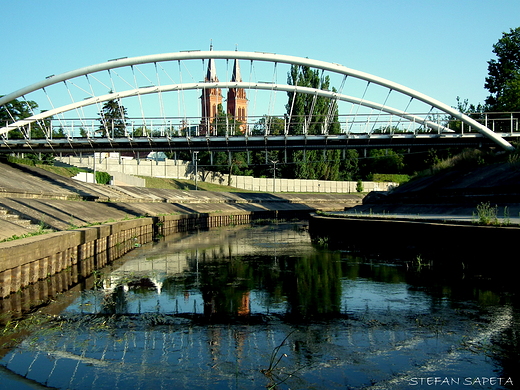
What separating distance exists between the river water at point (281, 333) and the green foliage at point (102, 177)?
47224 mm

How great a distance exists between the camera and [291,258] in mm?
24141

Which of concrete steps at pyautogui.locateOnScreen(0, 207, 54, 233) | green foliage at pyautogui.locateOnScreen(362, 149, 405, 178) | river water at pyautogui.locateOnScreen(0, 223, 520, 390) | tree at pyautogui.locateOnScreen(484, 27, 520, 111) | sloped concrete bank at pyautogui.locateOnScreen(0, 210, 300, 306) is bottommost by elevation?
river water at pyautogui.locateOnScreen(0, 223, 520, 390)

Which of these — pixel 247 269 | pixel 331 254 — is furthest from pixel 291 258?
pixel 247 269

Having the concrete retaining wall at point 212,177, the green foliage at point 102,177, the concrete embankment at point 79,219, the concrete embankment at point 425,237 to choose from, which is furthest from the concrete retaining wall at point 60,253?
the concrete retaining wall at point 212,177

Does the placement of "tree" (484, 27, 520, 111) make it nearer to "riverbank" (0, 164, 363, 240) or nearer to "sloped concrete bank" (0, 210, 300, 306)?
"riverbank" (0, 164, 363, 240)

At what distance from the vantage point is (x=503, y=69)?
76438 millimetres

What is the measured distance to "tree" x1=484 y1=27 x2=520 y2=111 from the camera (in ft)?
229

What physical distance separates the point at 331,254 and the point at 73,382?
17815mm

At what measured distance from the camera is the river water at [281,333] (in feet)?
28.5

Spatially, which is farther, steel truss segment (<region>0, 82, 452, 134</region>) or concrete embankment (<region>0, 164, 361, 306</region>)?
steel truss segment (<region>0, 82, 452, 134</region>)

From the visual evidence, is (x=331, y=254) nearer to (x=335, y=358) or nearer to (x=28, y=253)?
(x=28, y=253)

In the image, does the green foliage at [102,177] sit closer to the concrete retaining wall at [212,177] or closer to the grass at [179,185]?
the grass at [179,185]

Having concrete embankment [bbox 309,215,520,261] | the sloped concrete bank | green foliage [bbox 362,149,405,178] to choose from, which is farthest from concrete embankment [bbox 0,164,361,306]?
green foliage [bbox 362,149,405,178]

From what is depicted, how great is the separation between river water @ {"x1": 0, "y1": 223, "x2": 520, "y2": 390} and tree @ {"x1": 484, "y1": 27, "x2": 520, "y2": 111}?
57.2m
